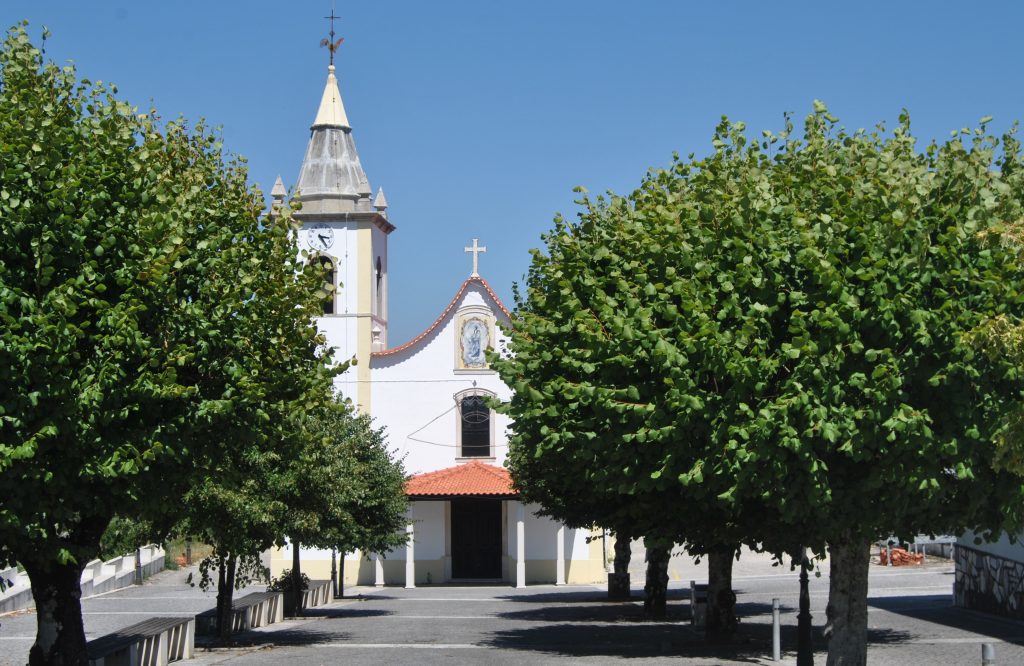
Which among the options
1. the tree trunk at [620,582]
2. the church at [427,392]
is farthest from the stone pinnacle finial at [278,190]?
the tree trunk at [620,582]

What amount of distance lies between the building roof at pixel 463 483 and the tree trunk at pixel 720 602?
71.5 feet

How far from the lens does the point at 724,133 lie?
18094 millimetres

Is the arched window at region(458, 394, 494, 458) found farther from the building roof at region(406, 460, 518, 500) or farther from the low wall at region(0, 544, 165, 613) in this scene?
the low wall at region(0, 544, 165, 613)

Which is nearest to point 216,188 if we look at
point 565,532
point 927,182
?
point 927,182

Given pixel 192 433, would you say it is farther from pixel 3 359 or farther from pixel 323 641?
pixel 323 641

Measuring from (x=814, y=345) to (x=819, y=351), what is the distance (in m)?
0.39

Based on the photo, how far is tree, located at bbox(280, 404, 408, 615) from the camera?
Answer: 1172 inches

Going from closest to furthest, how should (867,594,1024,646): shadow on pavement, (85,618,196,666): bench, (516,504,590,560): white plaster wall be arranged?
(85,618,196,666): bench → (867,594,1024,646): shadow on pavement → (516,504,590,560): white plaster wall

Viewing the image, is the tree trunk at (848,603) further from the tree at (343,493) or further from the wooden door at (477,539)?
the wooden door at (477,539)

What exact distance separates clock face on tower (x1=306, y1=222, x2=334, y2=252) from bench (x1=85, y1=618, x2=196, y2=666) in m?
29.5

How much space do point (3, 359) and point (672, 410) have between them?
24.6 ft

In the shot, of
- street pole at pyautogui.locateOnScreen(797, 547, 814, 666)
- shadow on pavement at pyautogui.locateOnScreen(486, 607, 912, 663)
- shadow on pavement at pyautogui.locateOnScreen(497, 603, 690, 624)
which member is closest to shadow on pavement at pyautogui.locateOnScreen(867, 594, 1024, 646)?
shadow on pavement at pyautogui.locateOnScreen(486, 607, 912, 663)

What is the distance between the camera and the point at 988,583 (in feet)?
107

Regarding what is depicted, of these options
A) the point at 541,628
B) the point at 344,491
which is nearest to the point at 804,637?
the point at 541,628
